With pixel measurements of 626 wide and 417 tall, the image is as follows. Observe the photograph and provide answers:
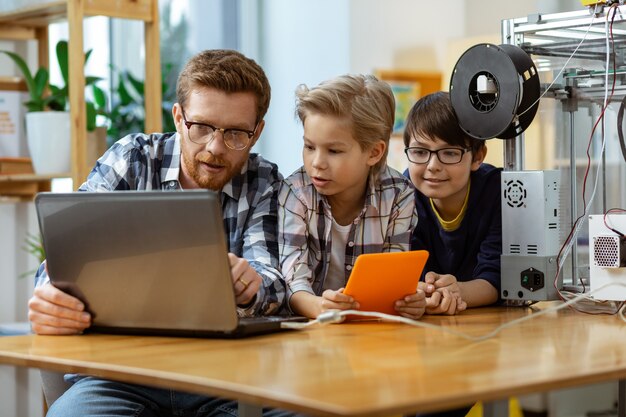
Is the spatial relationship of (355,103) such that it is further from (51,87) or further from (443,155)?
(51,87)

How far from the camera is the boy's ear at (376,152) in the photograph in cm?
198

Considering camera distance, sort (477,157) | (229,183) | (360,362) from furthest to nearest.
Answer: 1. (477,157)
2. (229,183)
3. (360,362)

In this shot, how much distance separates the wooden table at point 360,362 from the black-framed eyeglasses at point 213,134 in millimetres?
503

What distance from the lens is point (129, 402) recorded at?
1707 millimetres

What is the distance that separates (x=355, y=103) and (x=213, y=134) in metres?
0.29

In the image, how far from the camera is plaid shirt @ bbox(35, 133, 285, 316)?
6.43ft

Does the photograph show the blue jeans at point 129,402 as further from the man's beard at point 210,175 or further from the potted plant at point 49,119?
the potted plant at point 49,119

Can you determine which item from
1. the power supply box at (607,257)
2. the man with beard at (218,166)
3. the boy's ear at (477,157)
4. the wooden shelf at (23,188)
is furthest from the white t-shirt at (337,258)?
the wooden shelf at (23,188)

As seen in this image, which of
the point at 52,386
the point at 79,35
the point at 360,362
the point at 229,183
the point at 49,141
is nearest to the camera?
the point at 360,362

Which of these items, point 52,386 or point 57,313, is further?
point 52,386

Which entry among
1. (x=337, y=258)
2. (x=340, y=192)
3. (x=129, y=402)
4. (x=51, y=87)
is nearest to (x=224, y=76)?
(x=340, y=192)

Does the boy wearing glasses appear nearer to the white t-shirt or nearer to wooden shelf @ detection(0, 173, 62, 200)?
the white t-shirt

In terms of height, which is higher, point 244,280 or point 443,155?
point 443,155

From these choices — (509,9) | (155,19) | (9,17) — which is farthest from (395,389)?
(509,9)
